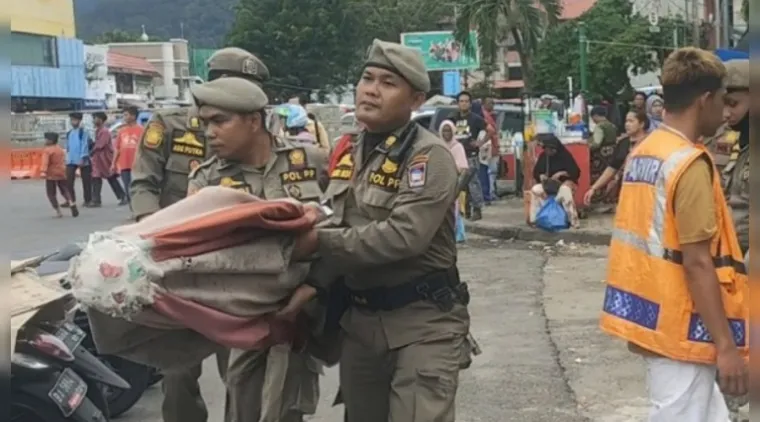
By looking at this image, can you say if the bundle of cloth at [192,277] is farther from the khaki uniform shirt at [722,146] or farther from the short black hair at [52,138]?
the short black hair at [52,138]

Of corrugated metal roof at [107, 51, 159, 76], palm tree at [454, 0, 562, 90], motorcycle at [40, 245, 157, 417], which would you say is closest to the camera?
motorcycle at [40, 245, 157, 417]

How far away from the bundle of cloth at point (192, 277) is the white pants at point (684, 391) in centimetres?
121

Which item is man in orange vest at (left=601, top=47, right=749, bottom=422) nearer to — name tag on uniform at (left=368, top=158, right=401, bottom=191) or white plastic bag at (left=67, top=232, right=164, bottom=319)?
name tag on uniform at (left=368, top=158, right=401, bottom=191)

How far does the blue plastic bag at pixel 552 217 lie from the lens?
14.4m

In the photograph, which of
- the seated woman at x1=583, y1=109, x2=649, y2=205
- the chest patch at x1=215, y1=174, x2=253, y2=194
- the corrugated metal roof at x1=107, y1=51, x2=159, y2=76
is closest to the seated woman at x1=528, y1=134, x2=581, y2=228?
the seated woman at x1=583, y1=109, x2=649, y2=205

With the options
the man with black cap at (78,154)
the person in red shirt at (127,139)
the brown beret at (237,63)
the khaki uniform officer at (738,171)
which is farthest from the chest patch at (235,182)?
the man with black cap at (78,154)

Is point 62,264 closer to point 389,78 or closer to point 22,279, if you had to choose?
point 22,279

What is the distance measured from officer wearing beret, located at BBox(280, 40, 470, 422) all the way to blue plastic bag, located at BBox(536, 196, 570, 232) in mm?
10626

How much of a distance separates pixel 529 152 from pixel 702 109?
43.0ft

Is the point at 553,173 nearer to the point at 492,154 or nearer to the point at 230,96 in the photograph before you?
the point at 492,154

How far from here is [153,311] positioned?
3.18 meters

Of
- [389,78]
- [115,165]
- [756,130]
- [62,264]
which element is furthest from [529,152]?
[756,130]

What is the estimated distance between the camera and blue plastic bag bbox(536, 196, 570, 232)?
14398 mm

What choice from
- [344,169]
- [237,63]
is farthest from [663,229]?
[237,63]
